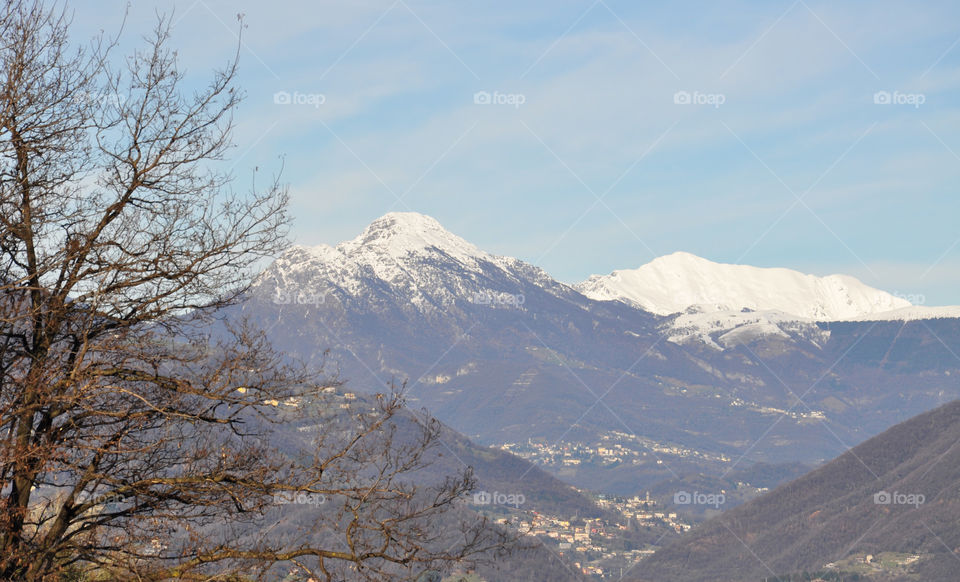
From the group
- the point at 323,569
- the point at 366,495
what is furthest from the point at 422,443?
the point at 323,569

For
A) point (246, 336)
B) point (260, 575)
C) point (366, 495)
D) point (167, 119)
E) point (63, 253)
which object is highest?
point (167, 119)

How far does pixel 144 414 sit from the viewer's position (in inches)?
A: 525

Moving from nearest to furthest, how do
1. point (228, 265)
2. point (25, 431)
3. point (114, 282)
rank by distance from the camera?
1. point (25, 431)
2. point (114, 282)
3. point (228, 265)

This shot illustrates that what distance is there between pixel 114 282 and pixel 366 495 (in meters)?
4.82

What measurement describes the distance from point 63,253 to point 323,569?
5863 millimetres

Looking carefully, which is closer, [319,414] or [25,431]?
[25,431]

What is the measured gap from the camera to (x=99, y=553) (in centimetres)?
1329

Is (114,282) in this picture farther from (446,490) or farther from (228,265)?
(446,490)

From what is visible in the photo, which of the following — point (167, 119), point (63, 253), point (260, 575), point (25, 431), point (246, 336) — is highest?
point (167, 119)

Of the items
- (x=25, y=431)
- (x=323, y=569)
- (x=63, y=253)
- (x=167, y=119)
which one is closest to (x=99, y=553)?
(x=25, y=431)

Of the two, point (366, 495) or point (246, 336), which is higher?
point (246, 336)

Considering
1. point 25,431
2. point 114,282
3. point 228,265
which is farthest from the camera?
point 228,265

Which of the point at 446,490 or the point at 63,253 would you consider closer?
the point at 63,253

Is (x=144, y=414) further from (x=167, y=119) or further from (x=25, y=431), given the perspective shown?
(x=167, y=119)
